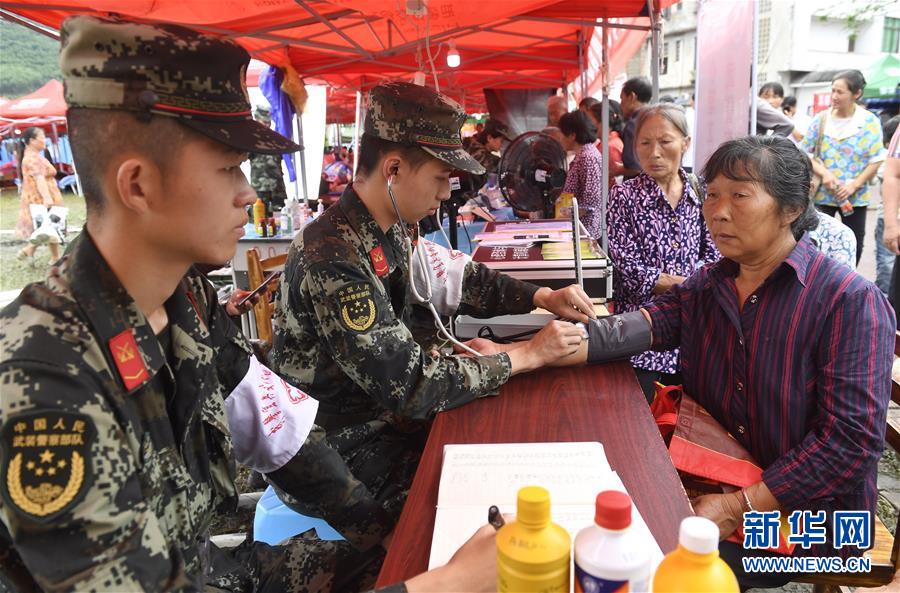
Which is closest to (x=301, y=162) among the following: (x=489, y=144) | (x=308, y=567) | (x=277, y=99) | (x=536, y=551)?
(x=277, y=99)

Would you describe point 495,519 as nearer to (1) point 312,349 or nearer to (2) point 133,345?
(2) point 133,345

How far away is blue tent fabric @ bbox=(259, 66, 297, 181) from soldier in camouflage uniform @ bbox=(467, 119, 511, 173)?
2098mm

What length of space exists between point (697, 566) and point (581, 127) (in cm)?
480

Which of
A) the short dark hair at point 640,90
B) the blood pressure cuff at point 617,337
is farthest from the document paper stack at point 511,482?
the short dark hair at point 640,90

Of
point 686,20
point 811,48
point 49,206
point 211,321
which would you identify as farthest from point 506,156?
point 686,20

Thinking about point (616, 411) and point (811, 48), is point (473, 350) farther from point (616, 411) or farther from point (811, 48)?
point (811, 48)

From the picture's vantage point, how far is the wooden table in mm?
1111

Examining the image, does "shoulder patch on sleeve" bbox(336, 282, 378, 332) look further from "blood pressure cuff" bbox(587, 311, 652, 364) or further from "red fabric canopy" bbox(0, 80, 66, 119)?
"red fabric canopy" bbox(0, 80, 66, 119)

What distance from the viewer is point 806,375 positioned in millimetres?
1586

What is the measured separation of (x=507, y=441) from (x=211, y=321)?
0.74 metres

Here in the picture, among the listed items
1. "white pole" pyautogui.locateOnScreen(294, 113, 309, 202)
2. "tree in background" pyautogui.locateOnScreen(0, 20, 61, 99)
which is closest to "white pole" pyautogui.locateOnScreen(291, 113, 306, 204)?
"white pole" pyautogui.locateOnScreen(294, 113, 309, 202)

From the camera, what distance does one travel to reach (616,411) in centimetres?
158

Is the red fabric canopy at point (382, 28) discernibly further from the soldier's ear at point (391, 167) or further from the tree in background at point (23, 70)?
the tree in background at point (23, 70)

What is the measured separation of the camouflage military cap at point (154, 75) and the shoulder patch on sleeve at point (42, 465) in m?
0.49
